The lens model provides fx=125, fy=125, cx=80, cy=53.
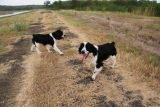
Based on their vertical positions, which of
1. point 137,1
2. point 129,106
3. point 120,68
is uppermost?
point 137,1

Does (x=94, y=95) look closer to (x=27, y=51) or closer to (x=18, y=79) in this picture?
(x=18, y=79)

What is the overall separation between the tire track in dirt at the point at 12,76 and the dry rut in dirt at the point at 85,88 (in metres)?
0.53

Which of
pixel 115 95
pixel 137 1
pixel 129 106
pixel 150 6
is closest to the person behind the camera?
pixel 129 106

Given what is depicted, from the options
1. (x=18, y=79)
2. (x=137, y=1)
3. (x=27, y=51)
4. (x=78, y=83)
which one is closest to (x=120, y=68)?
(x=78, y=83)

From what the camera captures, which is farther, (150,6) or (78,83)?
(150,6)

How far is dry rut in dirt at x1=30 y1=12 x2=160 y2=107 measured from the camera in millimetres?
3406

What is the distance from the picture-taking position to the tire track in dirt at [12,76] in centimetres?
369

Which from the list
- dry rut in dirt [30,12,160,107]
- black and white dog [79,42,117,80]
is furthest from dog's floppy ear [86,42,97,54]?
dry rut in dirt [30,12,160,107]

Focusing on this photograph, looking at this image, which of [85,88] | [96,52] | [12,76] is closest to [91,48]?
[96,52]

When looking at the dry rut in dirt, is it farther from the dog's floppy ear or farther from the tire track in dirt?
the dog's floppy ear

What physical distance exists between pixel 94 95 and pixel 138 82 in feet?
5.37

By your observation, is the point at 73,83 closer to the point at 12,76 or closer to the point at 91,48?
the point at 91,48

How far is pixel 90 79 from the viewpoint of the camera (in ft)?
14.5

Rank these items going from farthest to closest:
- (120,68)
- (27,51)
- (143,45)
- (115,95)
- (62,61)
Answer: (143,45)
(27,51)
(62,61)
(120,68)
(115,95)
